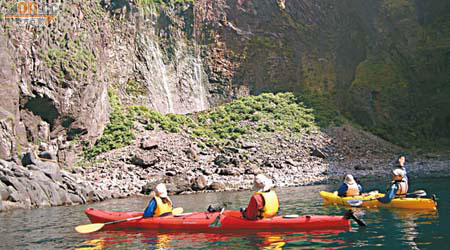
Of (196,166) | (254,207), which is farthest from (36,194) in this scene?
(254,207)

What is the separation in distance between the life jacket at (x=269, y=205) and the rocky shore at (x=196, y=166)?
11942mm

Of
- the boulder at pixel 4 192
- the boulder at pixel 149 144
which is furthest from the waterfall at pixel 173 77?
the boulder at pixel 4 192

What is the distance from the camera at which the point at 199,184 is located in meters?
23.8

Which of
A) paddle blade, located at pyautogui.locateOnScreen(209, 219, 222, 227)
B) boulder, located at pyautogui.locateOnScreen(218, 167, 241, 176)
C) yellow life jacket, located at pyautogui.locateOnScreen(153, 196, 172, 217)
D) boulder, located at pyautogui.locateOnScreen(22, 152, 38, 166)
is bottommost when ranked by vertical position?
boulder, located at pyautogui.locateOnScreen(218, 167, 241, 176)

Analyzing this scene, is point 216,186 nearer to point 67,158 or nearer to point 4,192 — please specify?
point 67,158

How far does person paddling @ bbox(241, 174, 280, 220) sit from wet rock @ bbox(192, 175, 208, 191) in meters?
14.1

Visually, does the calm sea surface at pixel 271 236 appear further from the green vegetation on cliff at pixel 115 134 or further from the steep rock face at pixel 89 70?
the green vegetation on cliff at pixel 115 134

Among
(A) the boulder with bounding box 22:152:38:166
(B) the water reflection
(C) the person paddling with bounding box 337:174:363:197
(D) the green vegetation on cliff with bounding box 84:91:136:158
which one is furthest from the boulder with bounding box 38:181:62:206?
(C) the person paddling with bounding box 337:174:363:197

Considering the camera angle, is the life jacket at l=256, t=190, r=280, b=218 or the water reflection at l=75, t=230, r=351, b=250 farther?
the life jacket at l=256, t=190, r=280, b=218

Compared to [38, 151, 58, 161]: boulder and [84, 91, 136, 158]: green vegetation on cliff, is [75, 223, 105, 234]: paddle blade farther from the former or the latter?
[84, 91, 136, 158]: green vegetation on cliff

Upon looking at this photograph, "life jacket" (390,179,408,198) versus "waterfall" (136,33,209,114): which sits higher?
"waterfall" (136,33,209,114)

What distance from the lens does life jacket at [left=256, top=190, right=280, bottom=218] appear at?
940cm

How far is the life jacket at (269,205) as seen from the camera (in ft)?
30.9

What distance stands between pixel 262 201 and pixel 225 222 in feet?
3.93
